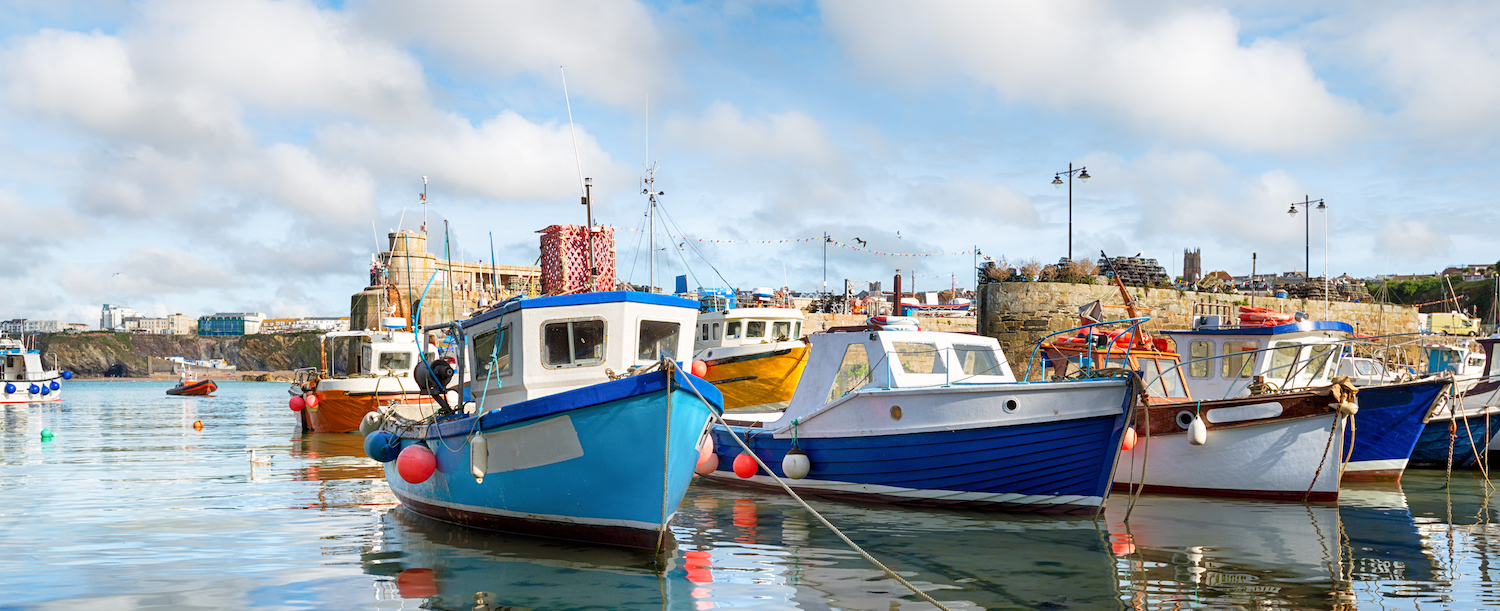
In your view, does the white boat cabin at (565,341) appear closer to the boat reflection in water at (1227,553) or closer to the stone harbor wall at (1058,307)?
the boat reflection in water at (1227,553)

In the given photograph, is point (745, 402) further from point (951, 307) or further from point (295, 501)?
point (951, 307)

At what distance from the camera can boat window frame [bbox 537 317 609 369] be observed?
1031 centimetres

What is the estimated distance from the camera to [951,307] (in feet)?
169

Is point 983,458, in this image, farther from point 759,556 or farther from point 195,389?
point 195,389

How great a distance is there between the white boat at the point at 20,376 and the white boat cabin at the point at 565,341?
41728 mm

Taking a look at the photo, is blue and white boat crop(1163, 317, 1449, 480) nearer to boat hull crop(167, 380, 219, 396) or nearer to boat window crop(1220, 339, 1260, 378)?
boat window crop(1220, 339, 1260, 378)

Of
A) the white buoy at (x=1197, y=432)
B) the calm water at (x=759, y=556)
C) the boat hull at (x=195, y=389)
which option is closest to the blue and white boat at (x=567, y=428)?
the calm water at (x=759, y=556)

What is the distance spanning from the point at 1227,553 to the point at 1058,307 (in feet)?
75.8

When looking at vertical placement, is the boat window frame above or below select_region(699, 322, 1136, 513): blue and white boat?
above

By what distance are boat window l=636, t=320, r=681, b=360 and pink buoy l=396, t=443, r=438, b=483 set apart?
227 cm

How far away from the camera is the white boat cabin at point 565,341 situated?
1025 centimetres

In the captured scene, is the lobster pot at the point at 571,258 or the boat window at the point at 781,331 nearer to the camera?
the lobster pot at the point at 571,258

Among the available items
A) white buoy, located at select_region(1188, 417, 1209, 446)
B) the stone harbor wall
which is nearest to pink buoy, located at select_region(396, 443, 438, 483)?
white buoy, located at select_region(1188, 417, 1209, 446)

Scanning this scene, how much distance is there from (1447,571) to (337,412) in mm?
22463
